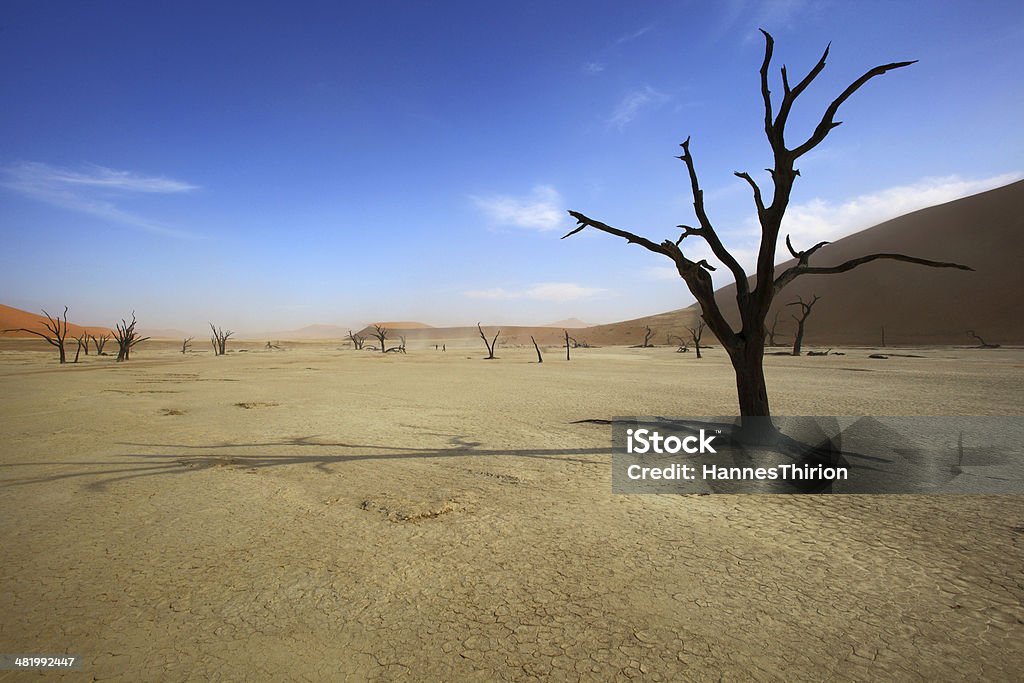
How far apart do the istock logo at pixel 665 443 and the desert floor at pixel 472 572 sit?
75 centimetres

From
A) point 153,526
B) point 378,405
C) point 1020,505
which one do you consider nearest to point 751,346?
point 1020,505

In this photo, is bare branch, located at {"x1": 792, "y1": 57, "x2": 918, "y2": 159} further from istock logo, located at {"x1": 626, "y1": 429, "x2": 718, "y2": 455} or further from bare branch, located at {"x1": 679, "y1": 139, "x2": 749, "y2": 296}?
istock logo, located at {"x1": 626, "y1": 429, "x2": 718, "y2": 455}

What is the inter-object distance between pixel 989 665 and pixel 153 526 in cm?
534

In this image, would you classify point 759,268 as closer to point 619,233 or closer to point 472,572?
point 619,233

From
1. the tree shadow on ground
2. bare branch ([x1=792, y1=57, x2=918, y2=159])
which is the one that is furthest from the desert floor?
bare branch ([x1=792, y1=57, x2=918, y2=159])

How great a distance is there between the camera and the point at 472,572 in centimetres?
305

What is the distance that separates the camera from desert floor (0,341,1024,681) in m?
2.25

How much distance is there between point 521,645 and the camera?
2.34 metres

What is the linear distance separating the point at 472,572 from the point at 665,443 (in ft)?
13.9

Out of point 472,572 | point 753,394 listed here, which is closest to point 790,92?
point 753,394
